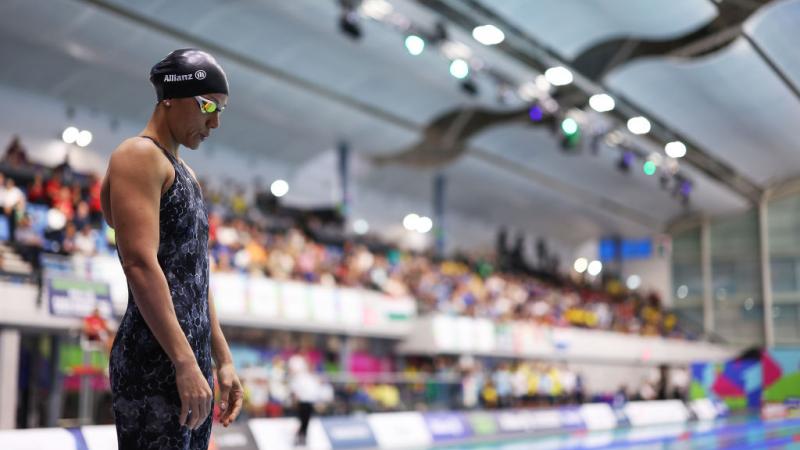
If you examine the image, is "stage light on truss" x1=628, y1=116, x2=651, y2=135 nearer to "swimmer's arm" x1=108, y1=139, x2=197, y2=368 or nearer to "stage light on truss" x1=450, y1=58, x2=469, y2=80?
"stage light on truss" x1=450, y1=58, x2=469, y2=80

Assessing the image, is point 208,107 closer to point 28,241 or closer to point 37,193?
point 28,241

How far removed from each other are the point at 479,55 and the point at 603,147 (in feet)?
35.8

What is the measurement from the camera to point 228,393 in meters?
2.40

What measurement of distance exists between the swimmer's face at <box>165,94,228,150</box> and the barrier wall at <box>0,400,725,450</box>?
17.4 feet

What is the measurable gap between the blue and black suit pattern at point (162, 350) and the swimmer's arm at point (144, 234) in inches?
3.0

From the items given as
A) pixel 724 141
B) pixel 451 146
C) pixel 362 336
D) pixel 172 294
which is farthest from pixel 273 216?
pixel 172 294

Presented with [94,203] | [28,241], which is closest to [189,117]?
[28,241]

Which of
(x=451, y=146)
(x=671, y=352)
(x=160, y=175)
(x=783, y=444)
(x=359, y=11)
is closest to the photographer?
(x=160, y=175)

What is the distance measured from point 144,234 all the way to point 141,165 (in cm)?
17

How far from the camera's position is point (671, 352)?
36.5m

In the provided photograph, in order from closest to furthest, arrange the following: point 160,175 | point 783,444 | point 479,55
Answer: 1. point 160,175
2. point 783,444
3. point 479,55

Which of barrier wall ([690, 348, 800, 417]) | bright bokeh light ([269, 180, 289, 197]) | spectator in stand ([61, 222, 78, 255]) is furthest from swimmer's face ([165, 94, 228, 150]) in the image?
bright bokeh light ([269, 180, 289, 197])

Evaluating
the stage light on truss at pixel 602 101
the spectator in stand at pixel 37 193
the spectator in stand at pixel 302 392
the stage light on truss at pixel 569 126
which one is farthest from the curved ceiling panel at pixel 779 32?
the spectator in stand at pixel 37 193

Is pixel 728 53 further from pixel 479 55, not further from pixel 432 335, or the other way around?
pixel 432 335
